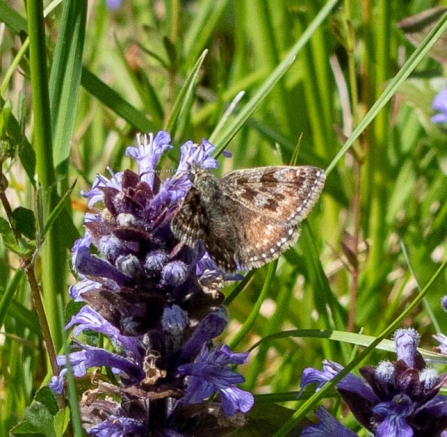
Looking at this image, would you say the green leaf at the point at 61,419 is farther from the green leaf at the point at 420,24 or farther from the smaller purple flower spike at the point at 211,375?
the green leaf at the point at 420,24

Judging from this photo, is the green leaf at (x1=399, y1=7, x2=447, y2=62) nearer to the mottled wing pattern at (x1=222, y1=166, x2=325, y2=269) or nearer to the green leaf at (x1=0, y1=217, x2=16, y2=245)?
the mottled wing pattern at (x1=222, y1=166, x2=325, y2=269)

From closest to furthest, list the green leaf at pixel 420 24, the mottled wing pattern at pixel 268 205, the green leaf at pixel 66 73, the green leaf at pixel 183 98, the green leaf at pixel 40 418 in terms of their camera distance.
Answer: the green leaf at pixel 40 418 < the mottled wing pattern at pixel 268 205 < the green leaf at pixel 66 73 < the green leaf at pixel 183 98 < the green leaf at pixel 420 24

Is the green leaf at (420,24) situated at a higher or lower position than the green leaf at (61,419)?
higher

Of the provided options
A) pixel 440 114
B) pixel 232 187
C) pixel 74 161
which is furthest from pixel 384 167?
pixel 232 187

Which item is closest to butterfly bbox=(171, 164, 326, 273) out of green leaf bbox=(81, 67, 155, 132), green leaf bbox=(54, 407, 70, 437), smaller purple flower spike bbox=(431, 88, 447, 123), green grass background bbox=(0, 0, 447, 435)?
green grass background bbox=(0, 0, 447, 435)

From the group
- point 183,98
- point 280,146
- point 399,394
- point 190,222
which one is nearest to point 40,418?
point 190,222

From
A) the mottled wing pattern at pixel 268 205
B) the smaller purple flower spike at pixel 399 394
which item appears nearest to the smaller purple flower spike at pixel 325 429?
the smaller purple flower spike at pixel 399 394

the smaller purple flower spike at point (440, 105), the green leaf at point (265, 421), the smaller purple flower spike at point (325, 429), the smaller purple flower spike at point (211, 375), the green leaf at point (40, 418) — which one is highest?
the smaller purple flower spike at point (440, 105)

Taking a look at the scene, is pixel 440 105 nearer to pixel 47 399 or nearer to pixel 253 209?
pixel 253 209
